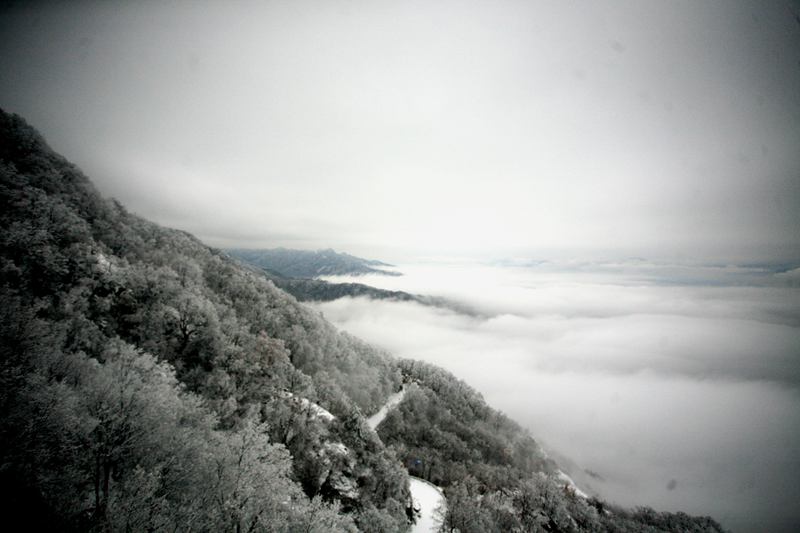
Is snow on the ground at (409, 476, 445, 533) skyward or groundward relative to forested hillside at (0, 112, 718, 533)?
groundward

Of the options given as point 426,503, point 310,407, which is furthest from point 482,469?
point 310,407

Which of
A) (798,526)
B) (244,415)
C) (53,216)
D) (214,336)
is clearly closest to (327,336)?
(214,336)

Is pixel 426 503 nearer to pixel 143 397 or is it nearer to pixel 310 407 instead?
pixel 310 407

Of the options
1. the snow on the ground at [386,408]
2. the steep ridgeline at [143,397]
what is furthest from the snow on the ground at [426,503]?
the snow on the ground at [386,408]

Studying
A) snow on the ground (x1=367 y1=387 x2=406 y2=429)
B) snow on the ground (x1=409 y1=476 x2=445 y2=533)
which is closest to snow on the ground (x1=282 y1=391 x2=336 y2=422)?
snow on the ground (x1=409 y1=476 x2=445 y2=533)

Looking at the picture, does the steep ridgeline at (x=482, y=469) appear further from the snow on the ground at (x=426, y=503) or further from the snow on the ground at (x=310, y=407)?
the snow on the ground at (x=310, y=407)

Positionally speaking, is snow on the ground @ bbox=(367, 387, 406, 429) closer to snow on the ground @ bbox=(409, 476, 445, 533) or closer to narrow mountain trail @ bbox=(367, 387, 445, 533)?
narrow mountain trail @ bbox=(367, 387, 445, 533)

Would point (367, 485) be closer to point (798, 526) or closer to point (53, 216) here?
point (53, 216)
